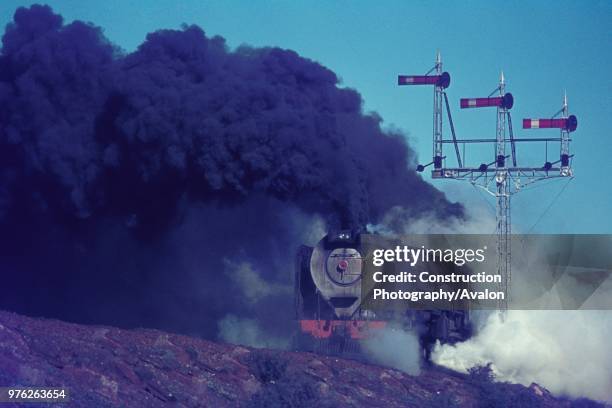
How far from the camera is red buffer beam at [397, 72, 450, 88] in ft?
143

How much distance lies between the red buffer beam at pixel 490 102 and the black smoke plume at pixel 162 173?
627cm

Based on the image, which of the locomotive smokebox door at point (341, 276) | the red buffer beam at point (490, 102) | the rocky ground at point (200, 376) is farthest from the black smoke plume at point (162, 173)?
the rocky ground at point (200, 376)

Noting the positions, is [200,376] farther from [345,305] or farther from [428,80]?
[428,80]

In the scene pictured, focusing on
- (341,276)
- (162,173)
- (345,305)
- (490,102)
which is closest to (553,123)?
(490,102)

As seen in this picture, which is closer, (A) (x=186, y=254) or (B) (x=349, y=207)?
(B) (x=349, y=207)

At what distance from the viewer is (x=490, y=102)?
41.3 meters

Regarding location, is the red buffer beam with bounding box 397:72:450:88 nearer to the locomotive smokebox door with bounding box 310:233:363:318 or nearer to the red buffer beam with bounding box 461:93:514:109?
the red buffer beam with bounding box 461:93:514:109

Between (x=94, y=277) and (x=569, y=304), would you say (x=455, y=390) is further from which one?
(x=94, y=277)

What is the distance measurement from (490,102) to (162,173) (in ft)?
51.8

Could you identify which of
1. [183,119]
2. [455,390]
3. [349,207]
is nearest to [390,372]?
[455,390]

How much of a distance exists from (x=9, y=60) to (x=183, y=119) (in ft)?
35.2

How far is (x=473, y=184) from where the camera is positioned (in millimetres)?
43219

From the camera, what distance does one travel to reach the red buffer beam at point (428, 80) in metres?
43.7

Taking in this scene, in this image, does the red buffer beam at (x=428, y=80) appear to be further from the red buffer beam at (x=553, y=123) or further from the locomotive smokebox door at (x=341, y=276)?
the locomotive smokebox door at (x=341, y=276)
